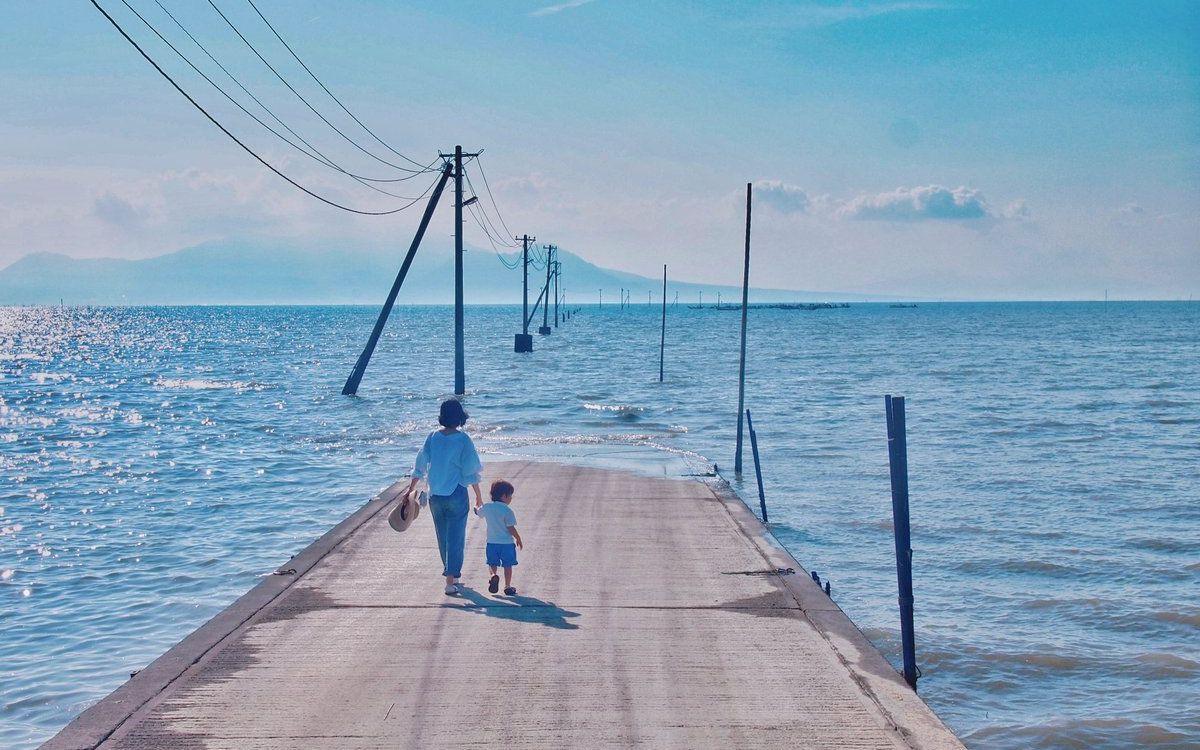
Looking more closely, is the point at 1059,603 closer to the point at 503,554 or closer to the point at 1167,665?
the point at 1167,665

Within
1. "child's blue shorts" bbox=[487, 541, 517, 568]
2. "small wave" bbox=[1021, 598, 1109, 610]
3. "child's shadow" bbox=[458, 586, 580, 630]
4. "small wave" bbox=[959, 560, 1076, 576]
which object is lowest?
"small wave" bbox=[1021, 598, 1109, 610]

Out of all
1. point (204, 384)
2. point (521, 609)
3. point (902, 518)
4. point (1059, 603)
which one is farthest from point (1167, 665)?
point (204, 384)

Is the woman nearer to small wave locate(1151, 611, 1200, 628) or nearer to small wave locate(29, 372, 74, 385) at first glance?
small wave locate(1151, 611, 1200, 628)

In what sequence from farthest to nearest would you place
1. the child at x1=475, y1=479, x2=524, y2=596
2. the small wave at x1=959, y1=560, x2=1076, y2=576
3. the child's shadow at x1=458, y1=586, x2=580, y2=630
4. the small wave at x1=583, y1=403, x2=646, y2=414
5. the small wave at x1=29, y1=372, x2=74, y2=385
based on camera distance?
1. the small wave at x1=29, y1=372, x2=74, y2=385
2. the small wave at x1=583, y1=403, x2=646, y2=414
3. the small wave at x1=959, y1=560, x2=1076, y2=576
4. the child at x1=475, y1=479, x2=524, y2=596
5. the child's shadow at x1=458, y1=586, x2=580, y2=630

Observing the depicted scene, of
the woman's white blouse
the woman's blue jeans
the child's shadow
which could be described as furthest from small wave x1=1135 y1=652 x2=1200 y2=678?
the woman's white blouse

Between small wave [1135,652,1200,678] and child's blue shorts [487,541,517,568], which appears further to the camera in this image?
small wave [1135,652,1200,678]

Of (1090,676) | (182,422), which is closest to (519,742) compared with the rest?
(1090,676)

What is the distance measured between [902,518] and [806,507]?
11075 millimetres

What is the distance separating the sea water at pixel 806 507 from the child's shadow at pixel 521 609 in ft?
11.5

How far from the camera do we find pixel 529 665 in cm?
754

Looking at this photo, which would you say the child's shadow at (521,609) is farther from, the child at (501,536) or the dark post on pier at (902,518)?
the dark post on pier at (902,518)

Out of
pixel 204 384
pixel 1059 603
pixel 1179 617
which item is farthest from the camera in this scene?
pixel 204 384

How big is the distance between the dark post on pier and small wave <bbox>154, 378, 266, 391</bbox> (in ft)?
151

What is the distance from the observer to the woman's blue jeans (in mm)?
9594
